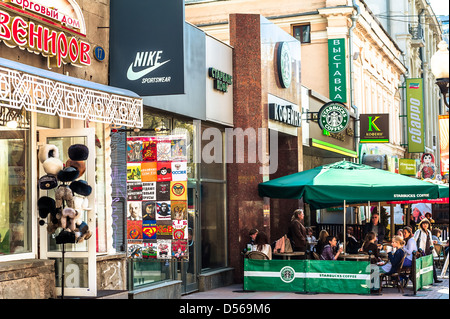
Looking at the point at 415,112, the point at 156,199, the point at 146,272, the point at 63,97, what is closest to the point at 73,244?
the point at 156,199

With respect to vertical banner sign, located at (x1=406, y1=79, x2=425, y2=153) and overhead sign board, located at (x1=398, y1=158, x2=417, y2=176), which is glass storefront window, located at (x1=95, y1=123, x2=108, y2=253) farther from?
vertical banner sign, located at (x1=406, y1=79, x2=425, y2=153)

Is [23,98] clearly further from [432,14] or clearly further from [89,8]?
[432,14]

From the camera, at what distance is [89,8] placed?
39.0 ft

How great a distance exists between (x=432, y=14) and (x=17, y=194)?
54341 mm

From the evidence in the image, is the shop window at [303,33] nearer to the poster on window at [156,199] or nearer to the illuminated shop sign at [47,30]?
the poster on window at [156,199]

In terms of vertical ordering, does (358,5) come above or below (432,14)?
below

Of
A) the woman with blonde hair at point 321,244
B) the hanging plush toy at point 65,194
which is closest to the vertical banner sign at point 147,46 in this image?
the hanging plush toy at point 65,194

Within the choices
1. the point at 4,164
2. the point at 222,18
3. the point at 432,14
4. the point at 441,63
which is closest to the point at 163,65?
the point at 4,164

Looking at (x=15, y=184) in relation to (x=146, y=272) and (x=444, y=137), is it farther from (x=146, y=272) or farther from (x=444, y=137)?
(x=444, y=137)

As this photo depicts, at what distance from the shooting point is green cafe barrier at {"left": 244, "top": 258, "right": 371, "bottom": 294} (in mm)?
14953

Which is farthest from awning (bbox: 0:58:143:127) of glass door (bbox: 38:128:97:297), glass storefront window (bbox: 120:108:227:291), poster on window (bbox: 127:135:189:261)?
glass storefront window (bbox: 120:108:227:291)

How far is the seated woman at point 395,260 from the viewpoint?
51.4ft

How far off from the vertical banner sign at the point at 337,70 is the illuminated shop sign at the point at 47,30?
1725 cm

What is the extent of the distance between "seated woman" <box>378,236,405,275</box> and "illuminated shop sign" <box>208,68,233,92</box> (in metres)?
4.83
